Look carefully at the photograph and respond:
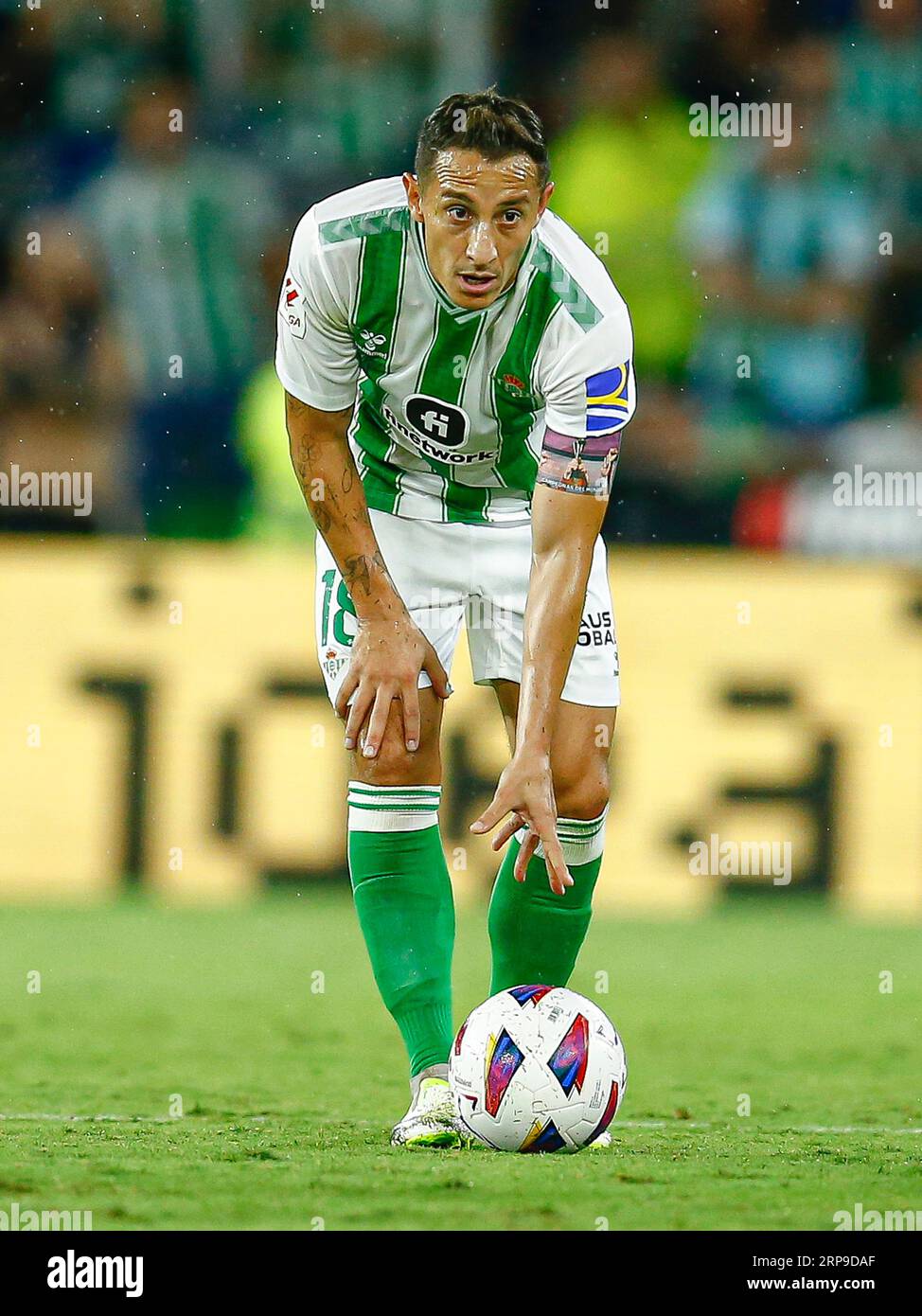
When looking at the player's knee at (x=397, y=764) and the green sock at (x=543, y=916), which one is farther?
the green sock at (x=543, y=916)

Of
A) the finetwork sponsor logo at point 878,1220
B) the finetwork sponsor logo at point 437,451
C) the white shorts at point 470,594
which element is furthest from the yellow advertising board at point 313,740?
the finetwork sponsor logo at point 878,1220

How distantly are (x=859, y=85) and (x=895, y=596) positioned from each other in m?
3.12

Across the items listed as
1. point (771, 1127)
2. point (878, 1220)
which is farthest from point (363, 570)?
point (878, 1220)

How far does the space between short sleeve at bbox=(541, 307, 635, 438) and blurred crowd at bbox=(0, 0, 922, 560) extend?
4.96 meters

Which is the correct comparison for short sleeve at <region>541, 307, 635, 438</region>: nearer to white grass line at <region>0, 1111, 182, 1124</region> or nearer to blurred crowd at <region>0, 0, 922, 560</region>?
white grass line at <region>0, 1111, 182, 1124</region>

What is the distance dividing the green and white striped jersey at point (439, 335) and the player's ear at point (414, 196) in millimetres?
63

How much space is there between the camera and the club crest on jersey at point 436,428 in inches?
170

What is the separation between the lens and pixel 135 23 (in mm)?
10547

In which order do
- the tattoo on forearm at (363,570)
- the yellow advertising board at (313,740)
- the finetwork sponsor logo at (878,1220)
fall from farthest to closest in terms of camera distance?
the yellow advertising board at (313,740), the tattoo on forearm at (363,570), the finetwork sponsor logo at (878,1220)

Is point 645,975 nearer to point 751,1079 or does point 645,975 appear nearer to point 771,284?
point 751,1079

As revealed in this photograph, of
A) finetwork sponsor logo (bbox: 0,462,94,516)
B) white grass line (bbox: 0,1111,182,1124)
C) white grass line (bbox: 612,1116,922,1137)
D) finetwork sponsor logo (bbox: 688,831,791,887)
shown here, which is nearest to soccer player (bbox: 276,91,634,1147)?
white grass line (bbox: 612,1116,922,1137)

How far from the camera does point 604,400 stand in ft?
13.5
